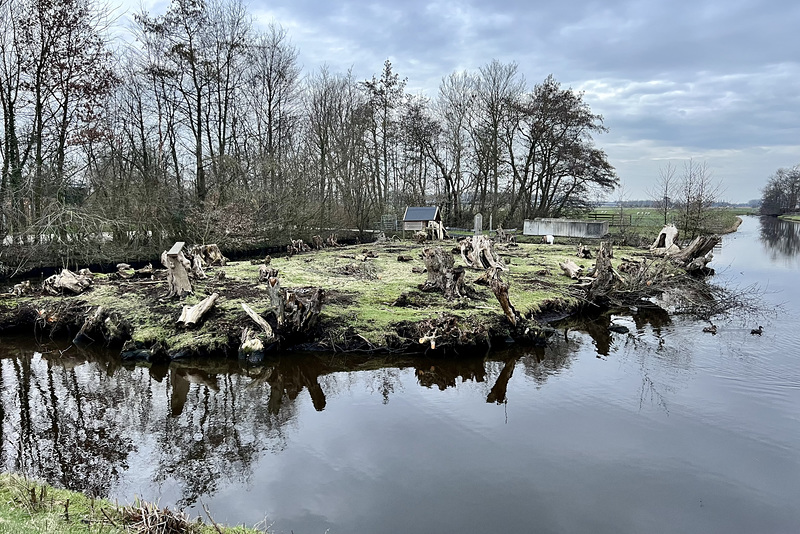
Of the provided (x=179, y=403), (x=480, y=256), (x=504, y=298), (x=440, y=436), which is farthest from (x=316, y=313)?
(x=480, y=256)

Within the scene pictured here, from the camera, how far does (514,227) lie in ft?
112

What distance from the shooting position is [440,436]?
5922 millimetres

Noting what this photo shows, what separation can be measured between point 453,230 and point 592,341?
24.0m

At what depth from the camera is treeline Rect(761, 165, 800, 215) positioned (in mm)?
69812

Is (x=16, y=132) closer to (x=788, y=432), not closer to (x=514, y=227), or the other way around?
(x=788, y=432)

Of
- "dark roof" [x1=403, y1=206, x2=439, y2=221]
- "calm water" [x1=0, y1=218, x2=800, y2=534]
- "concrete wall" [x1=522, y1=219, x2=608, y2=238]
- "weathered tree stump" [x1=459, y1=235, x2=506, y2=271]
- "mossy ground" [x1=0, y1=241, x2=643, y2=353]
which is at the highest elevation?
"dark roof" [x1=403, y1=206, x2=439, y2=221]

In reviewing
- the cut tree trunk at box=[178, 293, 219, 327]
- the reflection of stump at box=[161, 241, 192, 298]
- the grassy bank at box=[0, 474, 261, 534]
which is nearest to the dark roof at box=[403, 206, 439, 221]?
the reflection of stump at box=[161, 241, 192, 298]

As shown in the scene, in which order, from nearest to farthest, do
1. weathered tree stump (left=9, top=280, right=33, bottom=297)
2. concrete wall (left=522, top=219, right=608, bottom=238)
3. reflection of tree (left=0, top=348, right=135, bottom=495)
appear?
1. reflection of tree (left=0, top=348, right=135, bottom=495)
2. weathered tree stump (left=9, top=280, right=33, bottom=297)
3. concrete wall (left=522, top=219, right=608, bottom=238)

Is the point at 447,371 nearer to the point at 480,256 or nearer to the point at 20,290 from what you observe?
the point at 480,256

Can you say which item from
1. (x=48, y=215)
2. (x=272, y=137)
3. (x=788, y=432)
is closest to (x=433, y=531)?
(x=788, y=432)

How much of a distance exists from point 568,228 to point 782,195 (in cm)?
6443

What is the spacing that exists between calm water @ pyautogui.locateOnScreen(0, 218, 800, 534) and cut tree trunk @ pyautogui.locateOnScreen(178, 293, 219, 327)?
1105 millimetres

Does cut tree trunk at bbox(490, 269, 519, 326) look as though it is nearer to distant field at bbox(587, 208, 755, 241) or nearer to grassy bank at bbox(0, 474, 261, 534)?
grassy bank at bbox(0, 474, 261, 534)

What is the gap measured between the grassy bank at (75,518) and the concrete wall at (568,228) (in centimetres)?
2668
